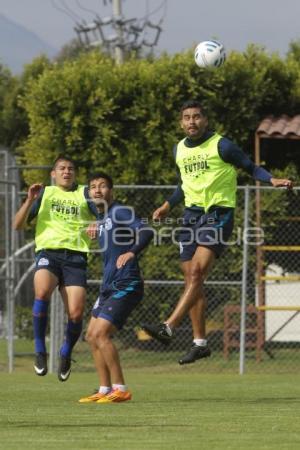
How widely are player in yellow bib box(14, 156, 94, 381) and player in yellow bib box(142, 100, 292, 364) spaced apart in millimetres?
1319

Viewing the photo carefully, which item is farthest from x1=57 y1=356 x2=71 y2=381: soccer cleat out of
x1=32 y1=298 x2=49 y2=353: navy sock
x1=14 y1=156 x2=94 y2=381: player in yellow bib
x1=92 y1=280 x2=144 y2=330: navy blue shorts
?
x1=92 y1=280 x2=144 y2=330: navy blue shorts

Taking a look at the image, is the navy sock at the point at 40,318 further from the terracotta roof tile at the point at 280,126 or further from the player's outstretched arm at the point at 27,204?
the terracotta roof tile at the point at 280,126

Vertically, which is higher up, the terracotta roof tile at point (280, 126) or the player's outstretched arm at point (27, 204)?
the terracotta roof tile at point (280, 126)

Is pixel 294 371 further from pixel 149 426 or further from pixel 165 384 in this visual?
pixel 149 426

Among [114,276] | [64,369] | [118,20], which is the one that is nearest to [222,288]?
[64,369]

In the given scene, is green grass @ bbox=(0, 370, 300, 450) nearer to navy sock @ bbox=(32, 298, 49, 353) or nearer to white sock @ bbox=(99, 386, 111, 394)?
white sock @ bbox=(99, 386, 111, 394)

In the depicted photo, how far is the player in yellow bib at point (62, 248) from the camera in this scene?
12.7 meters

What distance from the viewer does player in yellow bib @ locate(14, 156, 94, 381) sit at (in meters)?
12.7

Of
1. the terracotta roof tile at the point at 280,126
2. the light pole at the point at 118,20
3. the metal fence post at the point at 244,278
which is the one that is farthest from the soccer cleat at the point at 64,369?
the light pole at the point at 118,20

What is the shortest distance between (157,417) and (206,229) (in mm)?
2533

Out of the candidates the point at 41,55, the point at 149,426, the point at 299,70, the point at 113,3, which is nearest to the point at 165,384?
the point at 149,426

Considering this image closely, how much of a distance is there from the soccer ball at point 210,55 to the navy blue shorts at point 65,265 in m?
2.49

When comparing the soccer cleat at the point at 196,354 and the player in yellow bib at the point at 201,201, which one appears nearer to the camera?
the soccer cleat at the point at 196,354

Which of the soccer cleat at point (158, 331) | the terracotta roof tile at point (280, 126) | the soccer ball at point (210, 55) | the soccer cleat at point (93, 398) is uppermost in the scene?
the soccer ball at point (210, 55)
